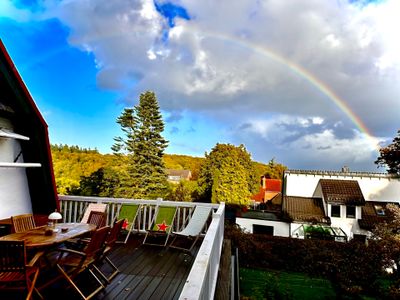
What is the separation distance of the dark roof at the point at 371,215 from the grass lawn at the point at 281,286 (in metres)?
9.46

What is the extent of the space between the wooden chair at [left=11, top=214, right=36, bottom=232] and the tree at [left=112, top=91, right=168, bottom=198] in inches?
972

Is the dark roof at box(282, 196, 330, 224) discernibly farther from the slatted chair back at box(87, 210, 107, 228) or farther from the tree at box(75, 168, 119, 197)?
the tree at box(75, 168, 119, 197)

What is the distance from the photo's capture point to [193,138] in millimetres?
30328

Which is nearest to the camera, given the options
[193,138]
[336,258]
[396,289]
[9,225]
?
[9,225]

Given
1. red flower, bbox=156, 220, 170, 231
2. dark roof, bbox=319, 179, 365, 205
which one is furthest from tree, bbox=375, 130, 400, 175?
red flower, bbox=156, 220, 170, 231

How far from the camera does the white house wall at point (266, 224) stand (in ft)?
66.1

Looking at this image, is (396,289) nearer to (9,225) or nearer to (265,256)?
(265,256)

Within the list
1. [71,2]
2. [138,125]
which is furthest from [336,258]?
[138,125]

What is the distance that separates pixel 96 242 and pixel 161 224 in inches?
117

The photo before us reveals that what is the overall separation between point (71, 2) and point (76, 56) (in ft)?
29.2

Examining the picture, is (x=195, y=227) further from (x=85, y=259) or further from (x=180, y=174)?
(x=180, y=174)

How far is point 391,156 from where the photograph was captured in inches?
459

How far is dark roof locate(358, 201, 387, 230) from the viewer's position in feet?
62.7

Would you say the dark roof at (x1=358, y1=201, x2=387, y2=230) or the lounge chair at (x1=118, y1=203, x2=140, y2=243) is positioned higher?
the lounge chair at (x1=118, y1=203, x2=140, y2=243)
